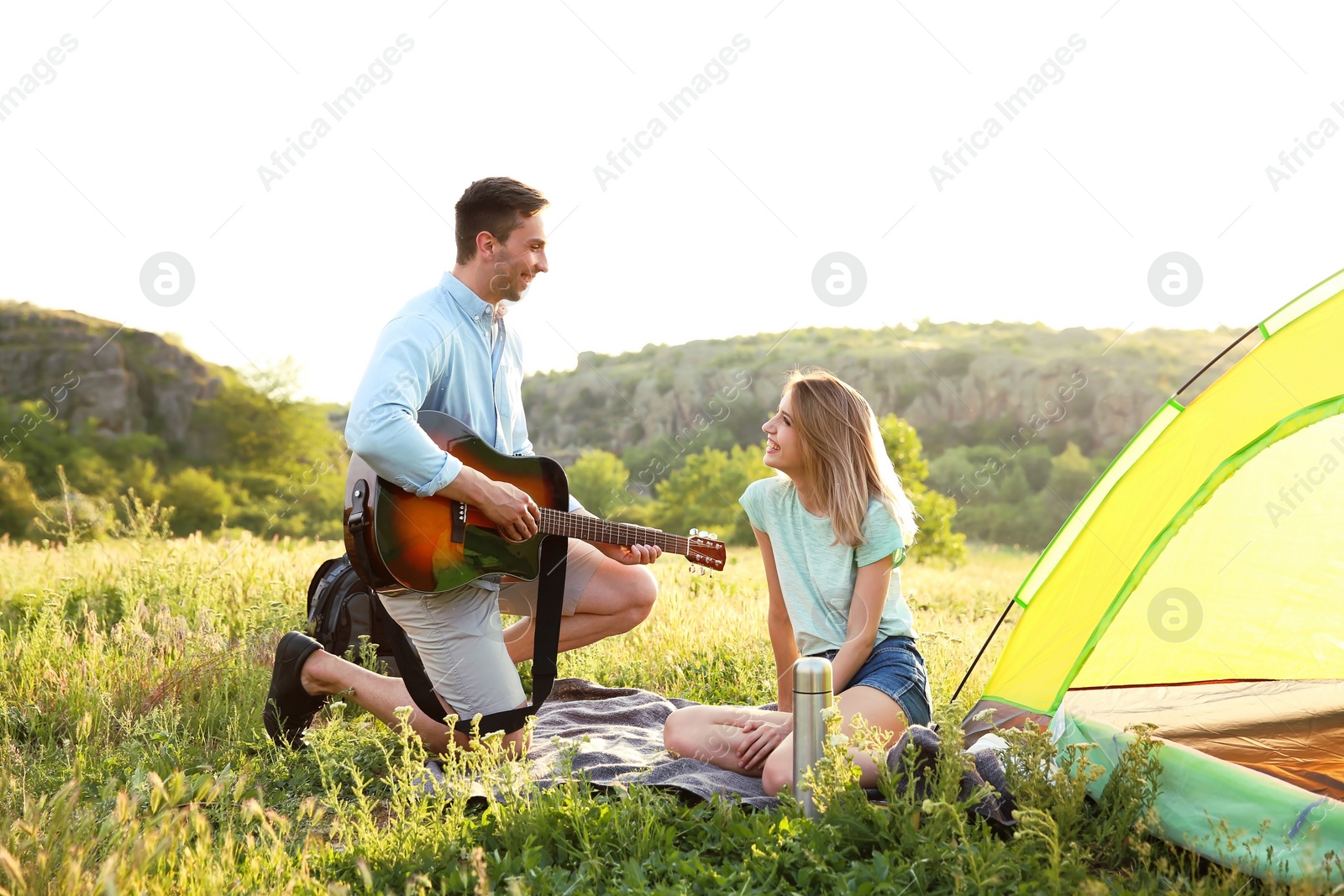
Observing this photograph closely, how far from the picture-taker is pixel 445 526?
12.4ft

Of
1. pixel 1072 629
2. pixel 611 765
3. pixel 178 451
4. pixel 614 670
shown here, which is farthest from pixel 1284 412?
pixel 178 451

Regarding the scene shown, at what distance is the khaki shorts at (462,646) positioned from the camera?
152 inches

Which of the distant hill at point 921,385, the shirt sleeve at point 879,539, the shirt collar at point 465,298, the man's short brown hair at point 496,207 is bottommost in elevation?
the shirt sleeve at point 879,539

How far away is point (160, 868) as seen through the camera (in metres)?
2.44

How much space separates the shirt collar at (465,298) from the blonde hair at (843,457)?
1.33 m

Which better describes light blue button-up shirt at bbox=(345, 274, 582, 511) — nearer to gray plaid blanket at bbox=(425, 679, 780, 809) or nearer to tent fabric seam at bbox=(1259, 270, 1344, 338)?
gray plaid blanket at bbox=(425, 679, 780, 809)

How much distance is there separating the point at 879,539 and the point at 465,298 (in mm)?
1938

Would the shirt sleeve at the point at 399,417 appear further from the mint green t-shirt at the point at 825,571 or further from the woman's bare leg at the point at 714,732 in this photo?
the woman's bare leg at the point at 714,732

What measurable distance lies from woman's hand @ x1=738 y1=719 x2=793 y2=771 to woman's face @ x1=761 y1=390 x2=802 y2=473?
962 mm

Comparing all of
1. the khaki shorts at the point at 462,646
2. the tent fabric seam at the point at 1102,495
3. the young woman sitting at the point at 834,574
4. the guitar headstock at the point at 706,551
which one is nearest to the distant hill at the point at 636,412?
the guitar headstock at the point at 706,551

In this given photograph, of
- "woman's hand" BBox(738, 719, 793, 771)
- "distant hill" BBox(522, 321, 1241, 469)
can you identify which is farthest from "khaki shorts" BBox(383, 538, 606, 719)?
"distant hill" BBox(522, 321, 1241, 469)

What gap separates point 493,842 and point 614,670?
2579mm

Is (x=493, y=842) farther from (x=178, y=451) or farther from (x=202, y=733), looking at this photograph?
(x=178, y=451)

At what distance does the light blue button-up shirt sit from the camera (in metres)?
3.57
